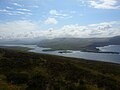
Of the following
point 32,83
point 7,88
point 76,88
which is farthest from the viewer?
point 32,83

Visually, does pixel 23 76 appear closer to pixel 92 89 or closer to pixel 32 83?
pixel 32 83

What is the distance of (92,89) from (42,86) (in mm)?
5427

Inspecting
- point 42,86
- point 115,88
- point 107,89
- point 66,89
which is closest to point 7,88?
point 42,86

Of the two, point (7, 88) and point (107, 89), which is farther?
point (107, 89)

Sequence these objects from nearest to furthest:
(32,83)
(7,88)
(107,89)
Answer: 1. (7,88)
2. (32,83)
3. (107,89)

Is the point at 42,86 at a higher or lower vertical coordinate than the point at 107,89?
higher

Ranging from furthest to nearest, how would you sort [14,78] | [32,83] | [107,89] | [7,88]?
1. [14,78]
2. [107,89]
3. [32,83]
4. [7,88]

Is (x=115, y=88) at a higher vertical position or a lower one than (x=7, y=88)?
lower

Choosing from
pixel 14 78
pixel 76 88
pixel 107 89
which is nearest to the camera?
pixel 76 88

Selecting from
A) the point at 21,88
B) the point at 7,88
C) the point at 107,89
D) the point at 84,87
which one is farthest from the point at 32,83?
the point at 107,89

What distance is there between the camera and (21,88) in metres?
20.5

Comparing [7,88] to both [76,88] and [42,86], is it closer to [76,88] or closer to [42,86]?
[42,86]

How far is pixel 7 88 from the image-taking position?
61.1 feet

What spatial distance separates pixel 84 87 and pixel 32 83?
655 centimetres
